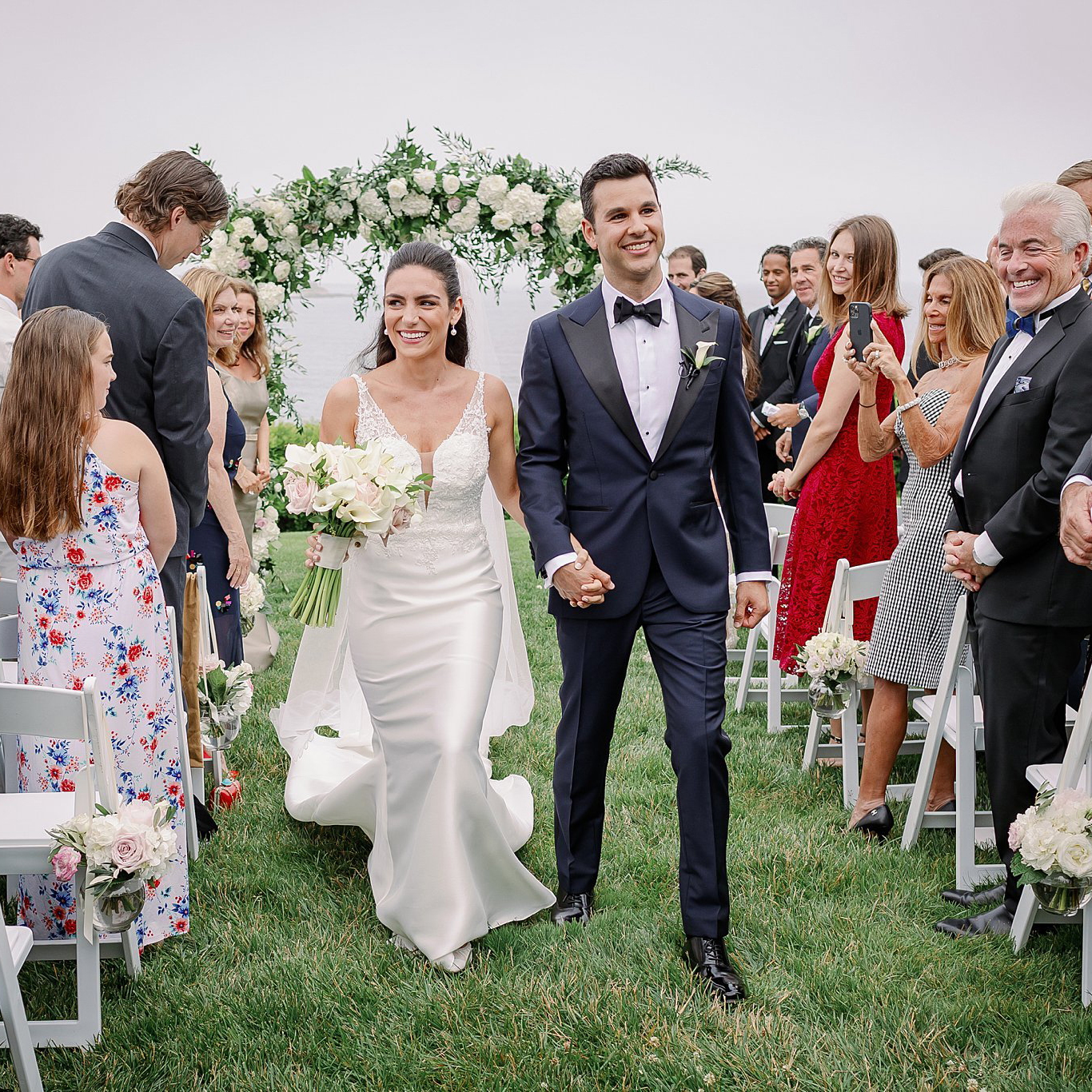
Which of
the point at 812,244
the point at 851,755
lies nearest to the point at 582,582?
the point at 851,755

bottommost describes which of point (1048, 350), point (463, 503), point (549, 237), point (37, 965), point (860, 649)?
point (37, 965)

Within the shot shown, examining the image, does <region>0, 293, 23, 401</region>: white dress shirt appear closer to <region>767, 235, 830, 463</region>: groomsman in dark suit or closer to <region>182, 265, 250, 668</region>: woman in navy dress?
<region>182, 265, 250, 668</region>: woman in navy dress

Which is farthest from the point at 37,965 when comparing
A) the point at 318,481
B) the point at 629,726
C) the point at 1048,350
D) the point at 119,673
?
the point at 1048,350

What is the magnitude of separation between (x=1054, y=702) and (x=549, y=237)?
5.19m

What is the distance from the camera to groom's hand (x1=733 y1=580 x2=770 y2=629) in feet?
12.6

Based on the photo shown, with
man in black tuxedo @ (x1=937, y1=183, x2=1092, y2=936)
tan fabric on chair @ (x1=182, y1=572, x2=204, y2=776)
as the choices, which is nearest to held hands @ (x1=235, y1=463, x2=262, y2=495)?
tan fabric on chair @ (x1=182, y1=572, x2=204, y2=776)

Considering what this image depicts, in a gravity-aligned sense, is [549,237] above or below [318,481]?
above

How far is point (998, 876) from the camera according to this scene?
14.0 feet

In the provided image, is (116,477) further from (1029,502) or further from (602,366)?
(1029,502)

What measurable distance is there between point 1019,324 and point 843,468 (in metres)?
1.89

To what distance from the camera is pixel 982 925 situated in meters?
3.87

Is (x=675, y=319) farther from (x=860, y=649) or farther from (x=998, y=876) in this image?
(x=998, y=876)

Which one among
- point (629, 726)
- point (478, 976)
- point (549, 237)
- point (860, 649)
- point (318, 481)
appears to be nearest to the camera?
point (478, 976)

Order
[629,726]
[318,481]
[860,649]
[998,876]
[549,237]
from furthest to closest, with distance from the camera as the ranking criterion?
[549,237], [629,726], [860,649], [998,876], [318,481]
